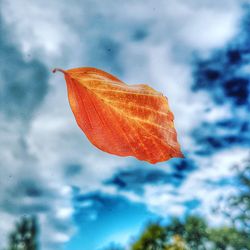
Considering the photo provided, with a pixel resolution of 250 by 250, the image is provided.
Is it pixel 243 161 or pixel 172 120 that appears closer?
pixel 172 120

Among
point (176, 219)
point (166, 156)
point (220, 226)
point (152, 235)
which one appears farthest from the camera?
point (176, 219)

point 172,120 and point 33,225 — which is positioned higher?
point 33,225

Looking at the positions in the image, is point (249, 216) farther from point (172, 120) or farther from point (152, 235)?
point (172, 120)

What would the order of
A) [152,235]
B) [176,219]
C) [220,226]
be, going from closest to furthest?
[152,235] → [220,226] → [176,219]

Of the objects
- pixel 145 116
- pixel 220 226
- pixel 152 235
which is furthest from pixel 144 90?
pixel 220 226

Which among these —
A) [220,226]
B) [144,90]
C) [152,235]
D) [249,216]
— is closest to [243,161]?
[249,216]

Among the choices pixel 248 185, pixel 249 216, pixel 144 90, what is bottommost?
pixel 144 90

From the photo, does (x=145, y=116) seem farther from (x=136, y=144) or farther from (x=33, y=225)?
(x=33, y=225)

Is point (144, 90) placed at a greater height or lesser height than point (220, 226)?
lesser

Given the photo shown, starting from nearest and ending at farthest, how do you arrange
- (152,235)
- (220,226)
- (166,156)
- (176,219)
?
(166,156) < (152,235) < (220,226) < (176,219)
